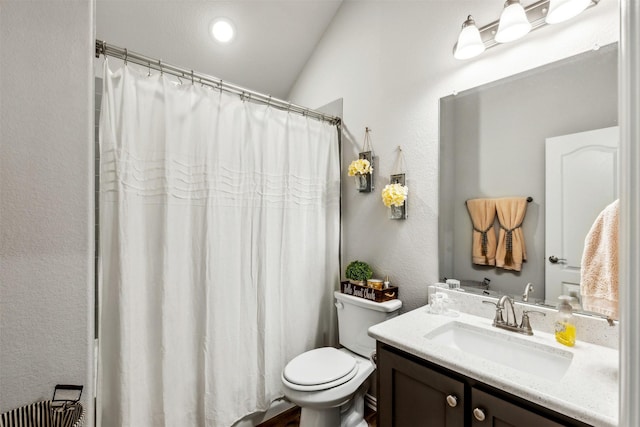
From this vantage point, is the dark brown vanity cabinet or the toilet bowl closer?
the dark brown vanity cabinet

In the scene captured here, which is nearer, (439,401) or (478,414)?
(478,414)

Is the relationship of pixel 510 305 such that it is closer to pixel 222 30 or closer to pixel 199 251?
pixel 199 251

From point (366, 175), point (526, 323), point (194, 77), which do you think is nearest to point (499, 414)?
point (526, 323)

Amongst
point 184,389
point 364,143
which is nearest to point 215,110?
point 364,143

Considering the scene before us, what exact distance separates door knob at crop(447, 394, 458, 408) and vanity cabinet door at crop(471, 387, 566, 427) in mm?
50

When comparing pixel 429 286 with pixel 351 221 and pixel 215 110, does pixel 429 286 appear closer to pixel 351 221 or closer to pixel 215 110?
pixel 351 221

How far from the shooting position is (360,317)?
1.82 meters

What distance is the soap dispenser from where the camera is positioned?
1119 millimetres

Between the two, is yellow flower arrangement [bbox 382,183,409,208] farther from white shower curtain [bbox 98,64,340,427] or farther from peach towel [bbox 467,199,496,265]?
white shower curtain [bbox 98,64,340,427]

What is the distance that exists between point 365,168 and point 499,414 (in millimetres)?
1403

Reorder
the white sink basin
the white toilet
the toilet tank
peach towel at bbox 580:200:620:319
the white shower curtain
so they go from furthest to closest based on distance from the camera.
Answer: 1. the toilet tank
2. the white toilet
3. the white shower curtain
4. the white sink basin
5. peach towel at bbox 580:200:620:319

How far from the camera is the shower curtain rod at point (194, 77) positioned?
1.37 meters

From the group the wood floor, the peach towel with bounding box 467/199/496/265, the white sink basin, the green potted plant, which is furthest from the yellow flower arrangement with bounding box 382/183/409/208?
the wood floor

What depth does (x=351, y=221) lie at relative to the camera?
2174 mm
